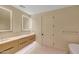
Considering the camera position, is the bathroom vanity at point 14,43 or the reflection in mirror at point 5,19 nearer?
the bathroom vanity at point 14,43

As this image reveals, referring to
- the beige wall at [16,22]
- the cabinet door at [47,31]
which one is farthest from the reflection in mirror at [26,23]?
the cabinet door at [47,31]

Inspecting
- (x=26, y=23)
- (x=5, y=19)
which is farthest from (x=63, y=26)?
(x=5, y=19)

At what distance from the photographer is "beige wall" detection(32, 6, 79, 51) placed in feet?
4.00

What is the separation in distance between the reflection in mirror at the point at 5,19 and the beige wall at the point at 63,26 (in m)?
0.36

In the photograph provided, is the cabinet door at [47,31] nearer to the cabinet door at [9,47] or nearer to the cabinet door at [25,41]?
the cabinet door at [25,41]

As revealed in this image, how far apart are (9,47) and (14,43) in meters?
0.09

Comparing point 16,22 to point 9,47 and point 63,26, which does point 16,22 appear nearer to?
point 9,47

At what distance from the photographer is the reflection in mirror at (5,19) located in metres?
1.18

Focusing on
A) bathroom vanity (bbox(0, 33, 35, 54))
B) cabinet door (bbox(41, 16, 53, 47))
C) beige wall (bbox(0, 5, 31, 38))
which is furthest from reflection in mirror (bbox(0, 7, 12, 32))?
cabinet door (bbox(41, 16, 53, 47))

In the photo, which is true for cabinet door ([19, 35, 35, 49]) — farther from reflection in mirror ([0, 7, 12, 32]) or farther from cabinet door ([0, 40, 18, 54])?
reflection in mirror ([0, 7, 12, 32])
